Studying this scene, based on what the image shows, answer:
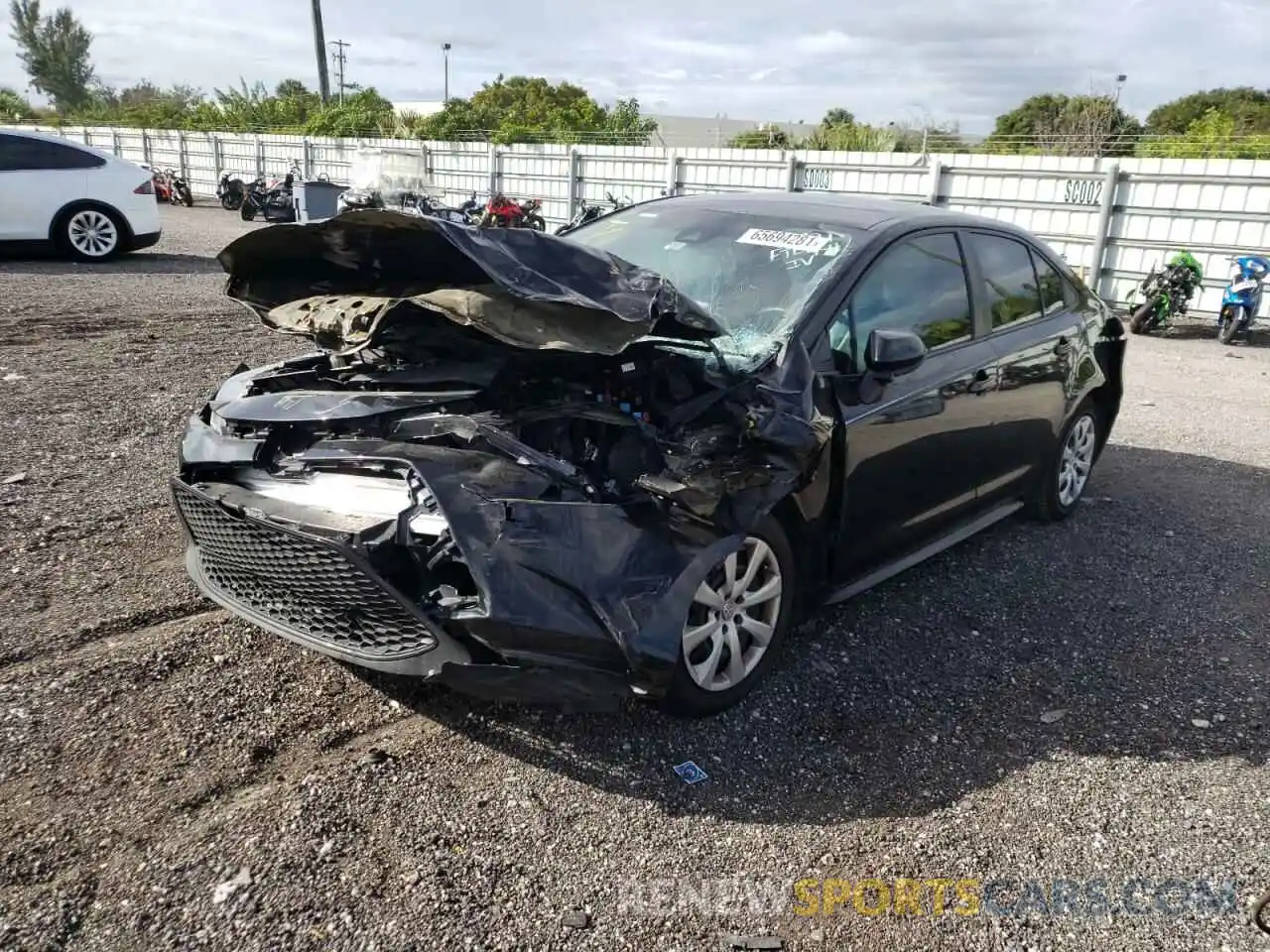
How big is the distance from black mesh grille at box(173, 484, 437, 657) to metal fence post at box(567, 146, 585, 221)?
16.6 meters

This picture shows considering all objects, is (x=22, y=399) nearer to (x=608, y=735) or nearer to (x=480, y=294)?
(x=480, y=294)

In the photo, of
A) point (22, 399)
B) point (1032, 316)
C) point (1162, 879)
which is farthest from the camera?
point (22, 399)

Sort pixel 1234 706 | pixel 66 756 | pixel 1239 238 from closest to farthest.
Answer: pixel 66 756, pixel 1234 706, pixel 1239 238

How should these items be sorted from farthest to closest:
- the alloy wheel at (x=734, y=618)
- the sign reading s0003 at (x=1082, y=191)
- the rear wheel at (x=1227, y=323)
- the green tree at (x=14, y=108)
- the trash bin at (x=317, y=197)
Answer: the green tree at (x=14, y=108), the trash bin at (x=317, y=197), the sign reading s0003 at (x=1082, y=191), the rear wheel at (x=1227, y=323), the alloy wheel at (x=734, y=618)

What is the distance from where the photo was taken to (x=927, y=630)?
3.95 m

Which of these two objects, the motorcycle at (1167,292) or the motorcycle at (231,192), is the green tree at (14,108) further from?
the motorcycle at (1167,292)

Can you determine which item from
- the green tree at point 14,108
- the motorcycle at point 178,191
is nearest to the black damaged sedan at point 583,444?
the motorcycle at point 178,191

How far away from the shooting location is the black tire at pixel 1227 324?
11305mm

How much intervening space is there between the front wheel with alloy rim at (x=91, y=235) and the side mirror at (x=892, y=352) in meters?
12.1

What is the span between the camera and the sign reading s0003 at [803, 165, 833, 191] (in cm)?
1523

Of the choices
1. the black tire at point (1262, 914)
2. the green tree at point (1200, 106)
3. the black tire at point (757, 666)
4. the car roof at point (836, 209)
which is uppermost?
the green tree at point (1200, 106)

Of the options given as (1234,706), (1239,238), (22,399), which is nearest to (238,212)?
(22,399)

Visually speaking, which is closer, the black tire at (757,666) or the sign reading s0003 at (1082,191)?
the black tire at (757,666)

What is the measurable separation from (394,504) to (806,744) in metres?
1.52
